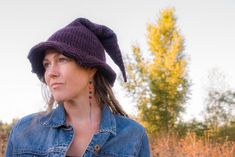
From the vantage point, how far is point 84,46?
280 cm

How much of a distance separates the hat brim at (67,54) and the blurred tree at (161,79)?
69.2 feet

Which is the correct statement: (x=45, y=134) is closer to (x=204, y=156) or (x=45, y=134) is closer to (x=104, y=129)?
(x=104, y=129)

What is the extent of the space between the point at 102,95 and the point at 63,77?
1.52 feet

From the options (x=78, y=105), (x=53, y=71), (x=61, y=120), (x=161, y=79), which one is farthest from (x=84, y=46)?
(x=161, y=79)

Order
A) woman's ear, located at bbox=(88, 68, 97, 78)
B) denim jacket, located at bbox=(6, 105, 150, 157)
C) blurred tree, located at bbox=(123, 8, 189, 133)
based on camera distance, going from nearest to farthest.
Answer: denim jacket, located at bbox=(6, 105, 150, 157)
woman's ear, located at bbox=(88, 68, 97, 78)
blurred tree, located at bbox=(123, 8, 189, 133)

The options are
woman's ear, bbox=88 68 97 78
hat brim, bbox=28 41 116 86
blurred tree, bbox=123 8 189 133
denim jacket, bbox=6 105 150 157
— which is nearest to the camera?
hat brim, bbox=28 41 116 86

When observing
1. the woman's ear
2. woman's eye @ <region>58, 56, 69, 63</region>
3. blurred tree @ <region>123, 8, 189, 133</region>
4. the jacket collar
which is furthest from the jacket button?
blurred tree @ <region>123, 8, 189, 133</region>

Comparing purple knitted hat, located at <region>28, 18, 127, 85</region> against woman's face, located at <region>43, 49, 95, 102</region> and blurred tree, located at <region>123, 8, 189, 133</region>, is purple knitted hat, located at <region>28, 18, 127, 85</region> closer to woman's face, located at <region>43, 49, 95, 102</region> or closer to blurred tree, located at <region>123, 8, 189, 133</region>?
woman's face, located at <region>43, 49, 95, 102</region>

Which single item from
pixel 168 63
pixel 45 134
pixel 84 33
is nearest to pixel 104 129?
pixel 45 134

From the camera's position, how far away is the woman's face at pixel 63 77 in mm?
2695

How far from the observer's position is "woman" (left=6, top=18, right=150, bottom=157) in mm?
2729

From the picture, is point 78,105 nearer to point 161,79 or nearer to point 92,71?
point 92,71

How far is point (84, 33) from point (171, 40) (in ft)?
75.1

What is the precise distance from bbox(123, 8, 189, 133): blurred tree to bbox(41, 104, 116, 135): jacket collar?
828 inches
